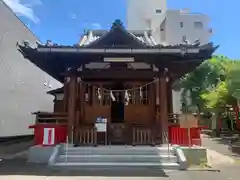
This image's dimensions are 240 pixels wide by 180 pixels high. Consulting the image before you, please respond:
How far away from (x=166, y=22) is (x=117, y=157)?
3802 cm

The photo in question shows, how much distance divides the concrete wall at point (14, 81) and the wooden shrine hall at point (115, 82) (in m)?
5.67

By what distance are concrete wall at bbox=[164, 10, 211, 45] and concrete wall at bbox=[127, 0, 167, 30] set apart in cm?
382

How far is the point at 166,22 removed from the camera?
1756 inches

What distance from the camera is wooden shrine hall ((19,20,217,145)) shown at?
36.2 feet

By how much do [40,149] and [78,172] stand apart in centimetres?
268

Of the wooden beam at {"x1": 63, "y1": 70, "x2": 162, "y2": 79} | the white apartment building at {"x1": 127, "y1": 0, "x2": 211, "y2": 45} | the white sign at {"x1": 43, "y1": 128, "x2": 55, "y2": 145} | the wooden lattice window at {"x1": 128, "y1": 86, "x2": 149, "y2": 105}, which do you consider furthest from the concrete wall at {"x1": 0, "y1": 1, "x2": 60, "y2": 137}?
the white apartment building at {"x1": 127, "y1": 0, "x2": 211, "y2": 45}

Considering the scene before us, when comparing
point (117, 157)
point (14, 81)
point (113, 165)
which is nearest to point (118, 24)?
point (117, 157)

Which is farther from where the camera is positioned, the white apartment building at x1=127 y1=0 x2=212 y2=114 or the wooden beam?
the white apartment building at x1=127 y1=0 x2=212 y2=114

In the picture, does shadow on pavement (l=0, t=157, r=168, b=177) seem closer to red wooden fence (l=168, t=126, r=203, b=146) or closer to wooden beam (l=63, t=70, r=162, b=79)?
red wooden fence (l=168, t=126, r=203, b=146)

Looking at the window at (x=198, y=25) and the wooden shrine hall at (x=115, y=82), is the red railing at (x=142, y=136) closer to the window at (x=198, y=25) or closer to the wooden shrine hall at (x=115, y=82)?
the wooden shrine hall at (x=115, y=82)

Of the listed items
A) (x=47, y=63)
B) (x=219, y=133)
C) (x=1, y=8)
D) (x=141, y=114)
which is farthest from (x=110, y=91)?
(x=219, y=133)

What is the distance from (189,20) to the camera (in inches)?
1790

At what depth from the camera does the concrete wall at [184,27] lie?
→ 4409cm

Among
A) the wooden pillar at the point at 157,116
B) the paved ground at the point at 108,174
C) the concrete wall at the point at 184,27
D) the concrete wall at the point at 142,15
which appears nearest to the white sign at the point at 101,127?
the wooden pillar at the point at 157,116
